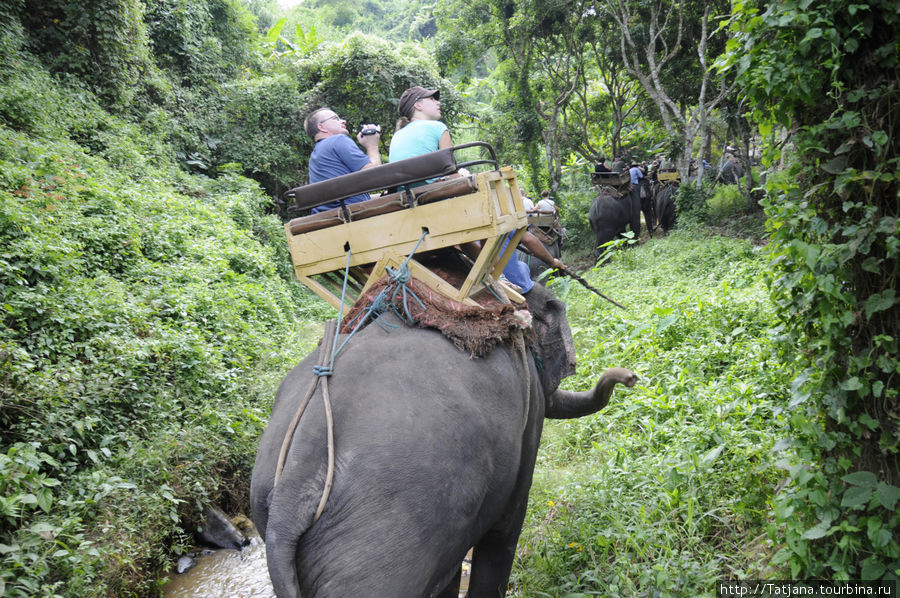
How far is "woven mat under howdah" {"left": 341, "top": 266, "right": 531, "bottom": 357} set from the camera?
8.63 feet

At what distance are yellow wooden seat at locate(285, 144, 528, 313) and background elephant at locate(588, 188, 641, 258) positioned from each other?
11456mm

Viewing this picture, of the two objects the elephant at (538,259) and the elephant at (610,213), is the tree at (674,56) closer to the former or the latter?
the elephant at (610,213)

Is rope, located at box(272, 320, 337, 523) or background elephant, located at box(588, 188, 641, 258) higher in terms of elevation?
rope, located at box(272, 320, 337, 523)

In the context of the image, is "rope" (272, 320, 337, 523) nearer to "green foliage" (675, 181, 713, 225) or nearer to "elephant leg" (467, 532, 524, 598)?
"elephant leg" (467, 532, 524, 598)

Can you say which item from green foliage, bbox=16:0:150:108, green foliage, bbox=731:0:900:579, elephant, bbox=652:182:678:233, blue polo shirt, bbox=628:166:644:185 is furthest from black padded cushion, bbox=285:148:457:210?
blue polo shirt, bbox=628:166:644:185

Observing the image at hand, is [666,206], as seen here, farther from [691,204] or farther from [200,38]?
[200,38]

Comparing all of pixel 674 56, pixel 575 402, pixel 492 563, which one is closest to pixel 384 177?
pixel 575 402

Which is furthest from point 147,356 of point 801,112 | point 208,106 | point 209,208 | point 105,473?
point 208,106

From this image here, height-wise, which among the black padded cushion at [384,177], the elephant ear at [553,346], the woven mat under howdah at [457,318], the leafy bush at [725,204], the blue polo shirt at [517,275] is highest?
the black padded cushion at [384,177]

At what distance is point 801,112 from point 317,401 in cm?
217

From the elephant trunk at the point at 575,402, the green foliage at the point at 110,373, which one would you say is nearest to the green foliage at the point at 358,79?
the green foliage at the point at 110,373

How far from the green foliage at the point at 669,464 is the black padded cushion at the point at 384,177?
1.47 m

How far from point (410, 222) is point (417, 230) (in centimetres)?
5

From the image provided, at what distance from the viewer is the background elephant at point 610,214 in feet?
46.2
